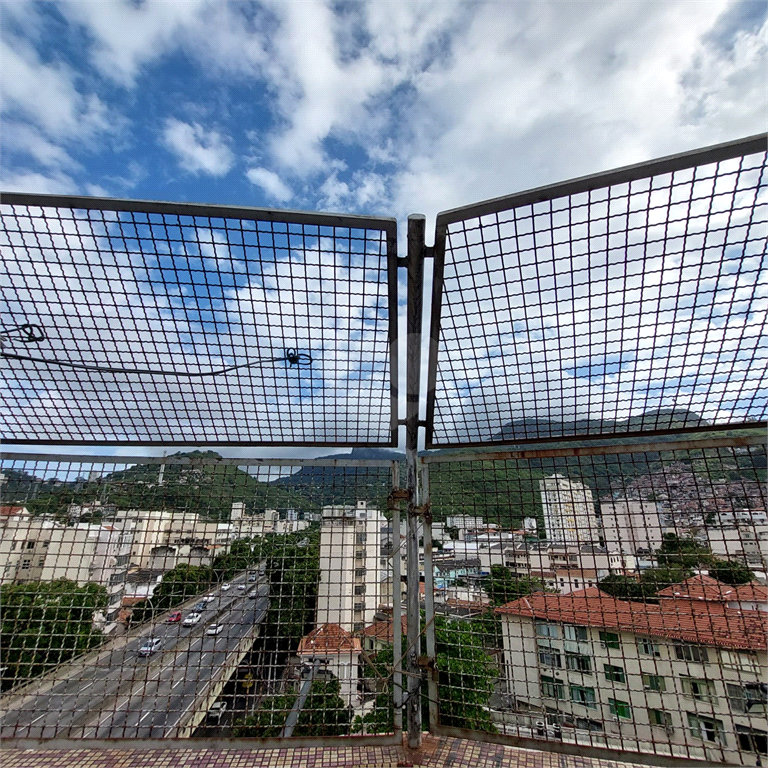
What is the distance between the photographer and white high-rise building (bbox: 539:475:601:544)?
194 cm

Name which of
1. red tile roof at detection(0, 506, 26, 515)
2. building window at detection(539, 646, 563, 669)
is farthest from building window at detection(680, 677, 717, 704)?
red tile roof at detection(0, 506, 26, 515)

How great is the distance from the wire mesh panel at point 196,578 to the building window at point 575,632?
2.48ft

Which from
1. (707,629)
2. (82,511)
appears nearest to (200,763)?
(82,511)

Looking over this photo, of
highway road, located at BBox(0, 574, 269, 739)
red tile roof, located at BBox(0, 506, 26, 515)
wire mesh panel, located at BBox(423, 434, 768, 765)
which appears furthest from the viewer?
red tile roof, located at BBox(0, 506, 26, 515)

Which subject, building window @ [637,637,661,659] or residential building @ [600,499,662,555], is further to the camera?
residential building @ [600,499,662,555]

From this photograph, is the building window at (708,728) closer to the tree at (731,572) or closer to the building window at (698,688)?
the building window at (698,688)

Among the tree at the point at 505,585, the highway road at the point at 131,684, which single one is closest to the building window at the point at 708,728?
the tree at the point at 505,585

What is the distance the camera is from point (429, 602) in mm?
1950

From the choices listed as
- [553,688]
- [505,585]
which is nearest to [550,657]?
[553,688]

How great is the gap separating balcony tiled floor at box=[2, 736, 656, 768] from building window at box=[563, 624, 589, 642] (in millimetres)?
436

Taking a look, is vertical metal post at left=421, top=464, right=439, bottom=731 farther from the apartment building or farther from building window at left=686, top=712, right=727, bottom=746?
building window at left=686, top=712, right=727, bottom=746

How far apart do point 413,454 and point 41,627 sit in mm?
1836

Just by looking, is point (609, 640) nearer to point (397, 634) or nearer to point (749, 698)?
point (749, 698)

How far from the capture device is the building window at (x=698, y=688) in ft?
5.15
